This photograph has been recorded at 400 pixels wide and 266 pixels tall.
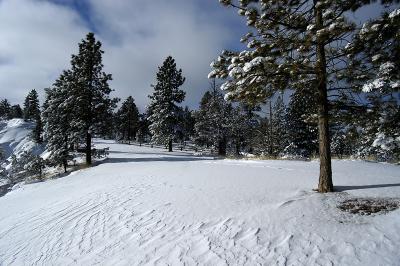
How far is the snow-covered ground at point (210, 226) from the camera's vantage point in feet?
22.4

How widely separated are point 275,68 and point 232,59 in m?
1.28

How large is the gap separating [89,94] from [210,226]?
2473 cm

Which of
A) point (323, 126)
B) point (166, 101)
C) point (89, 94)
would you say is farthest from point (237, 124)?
point (323, 126)

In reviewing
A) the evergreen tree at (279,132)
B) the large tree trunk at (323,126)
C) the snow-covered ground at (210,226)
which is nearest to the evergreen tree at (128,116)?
the evergreen tree at (279,132)

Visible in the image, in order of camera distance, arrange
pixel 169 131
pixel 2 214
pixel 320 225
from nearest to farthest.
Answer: pixel 320 225 → pixel 2 214 → pixel 169 131

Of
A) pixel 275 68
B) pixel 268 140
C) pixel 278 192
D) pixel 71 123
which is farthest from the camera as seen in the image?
pixel 268 140

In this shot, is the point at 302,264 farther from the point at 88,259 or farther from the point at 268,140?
the point at 268,140

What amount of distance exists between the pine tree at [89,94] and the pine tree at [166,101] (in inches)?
559

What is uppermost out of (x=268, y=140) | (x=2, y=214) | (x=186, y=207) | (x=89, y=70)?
(x=89, y=70)

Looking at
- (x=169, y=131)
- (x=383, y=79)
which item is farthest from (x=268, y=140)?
(x=383, y=79)

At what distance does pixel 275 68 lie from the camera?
31.4 ft

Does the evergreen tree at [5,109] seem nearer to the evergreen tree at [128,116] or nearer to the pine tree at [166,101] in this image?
the evergreen tree at [128,116]

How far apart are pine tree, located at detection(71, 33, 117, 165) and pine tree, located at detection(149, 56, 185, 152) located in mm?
14199

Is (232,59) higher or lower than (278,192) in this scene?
higher
